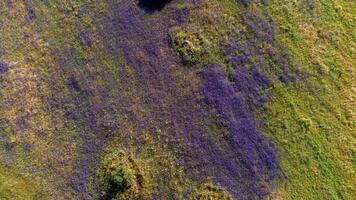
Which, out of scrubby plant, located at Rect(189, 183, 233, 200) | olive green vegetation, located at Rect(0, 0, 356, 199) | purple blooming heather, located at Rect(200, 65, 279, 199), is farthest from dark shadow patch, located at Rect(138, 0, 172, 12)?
scrubby plant, located at Rect(189, 183, 233, 200)

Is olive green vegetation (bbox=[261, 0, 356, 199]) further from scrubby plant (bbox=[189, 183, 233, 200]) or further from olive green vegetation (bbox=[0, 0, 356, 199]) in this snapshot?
scrubby plant (bbox=[189, 183, 233, 200])

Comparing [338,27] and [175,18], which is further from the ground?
[338,27]

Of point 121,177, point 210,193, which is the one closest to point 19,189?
point 121,177

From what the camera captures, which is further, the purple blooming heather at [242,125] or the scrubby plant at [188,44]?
the scrubby plant at [188,44]

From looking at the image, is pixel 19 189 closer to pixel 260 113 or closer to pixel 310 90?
pixel 260 113

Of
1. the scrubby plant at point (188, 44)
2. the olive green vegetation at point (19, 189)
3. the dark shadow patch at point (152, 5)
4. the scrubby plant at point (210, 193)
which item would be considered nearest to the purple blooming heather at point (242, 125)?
the scrubby plant at point (210, 193)

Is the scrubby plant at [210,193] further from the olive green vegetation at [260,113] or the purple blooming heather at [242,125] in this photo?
the purple blooming heather at [242,125]

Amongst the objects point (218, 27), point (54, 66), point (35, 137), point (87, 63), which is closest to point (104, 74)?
point (87, 63)

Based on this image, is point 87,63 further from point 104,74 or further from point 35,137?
point 35,137
